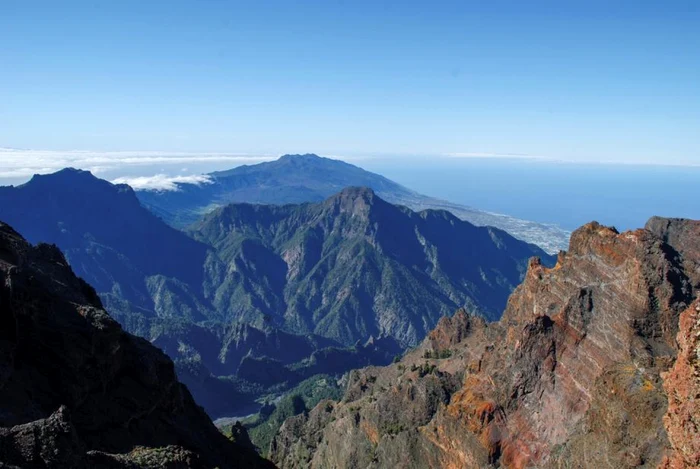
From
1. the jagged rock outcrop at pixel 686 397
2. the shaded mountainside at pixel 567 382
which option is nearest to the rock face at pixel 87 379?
the jagged rock outcrop at pixel 686 397

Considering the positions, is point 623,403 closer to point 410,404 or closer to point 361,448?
point 410,404

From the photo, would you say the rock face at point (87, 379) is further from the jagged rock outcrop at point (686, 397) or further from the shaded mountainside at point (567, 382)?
the shaded mountainside at point (567, 382)

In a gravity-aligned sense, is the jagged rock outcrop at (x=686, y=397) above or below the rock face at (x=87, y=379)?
above

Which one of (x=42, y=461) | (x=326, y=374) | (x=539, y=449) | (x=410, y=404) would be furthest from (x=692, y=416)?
(x=326, y=374)

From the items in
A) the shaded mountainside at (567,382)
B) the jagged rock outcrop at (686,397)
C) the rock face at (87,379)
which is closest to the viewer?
the jagged rock outcrop at (686,397)

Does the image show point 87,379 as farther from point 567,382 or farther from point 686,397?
point 567,382

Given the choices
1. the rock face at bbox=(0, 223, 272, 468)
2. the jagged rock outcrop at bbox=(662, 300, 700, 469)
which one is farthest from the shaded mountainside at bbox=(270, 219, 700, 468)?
the rock face at bbox=(0, 223, 272, 468)
